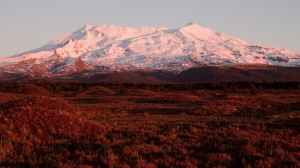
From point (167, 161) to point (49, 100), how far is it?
12.7 m

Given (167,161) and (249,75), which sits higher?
(167,161)

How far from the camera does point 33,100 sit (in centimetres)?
2027

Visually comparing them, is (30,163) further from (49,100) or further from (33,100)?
(49,100)

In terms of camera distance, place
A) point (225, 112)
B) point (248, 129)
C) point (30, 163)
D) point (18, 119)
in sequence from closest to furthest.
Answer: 1. point (30, 163)
2. point (18, 119)
3. point (248, 129)
4. point (225, 112)

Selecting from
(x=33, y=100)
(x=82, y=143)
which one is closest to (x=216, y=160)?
(x=82, y=143)

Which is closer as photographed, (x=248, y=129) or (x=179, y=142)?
(x=179, y=142)

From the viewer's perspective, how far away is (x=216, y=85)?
92.1 metres

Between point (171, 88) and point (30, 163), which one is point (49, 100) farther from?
point (171, 88)

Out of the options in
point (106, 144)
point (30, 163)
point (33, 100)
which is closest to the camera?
point (30, 163)

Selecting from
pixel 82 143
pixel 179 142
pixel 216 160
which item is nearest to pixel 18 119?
pixel 82 143

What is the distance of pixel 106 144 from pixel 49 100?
32.0 ft

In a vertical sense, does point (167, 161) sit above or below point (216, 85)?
above

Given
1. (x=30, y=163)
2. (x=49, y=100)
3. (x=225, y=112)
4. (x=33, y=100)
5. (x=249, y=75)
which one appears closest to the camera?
(x=30, y=163)

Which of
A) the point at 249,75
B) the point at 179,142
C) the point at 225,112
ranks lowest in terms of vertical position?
the point at 249,75
